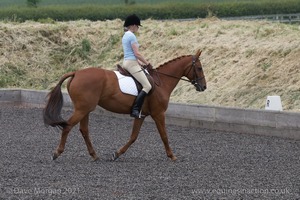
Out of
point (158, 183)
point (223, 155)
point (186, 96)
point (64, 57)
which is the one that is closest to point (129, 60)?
point (223, 155)

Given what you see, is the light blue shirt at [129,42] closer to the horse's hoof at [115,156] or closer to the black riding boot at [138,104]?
the black riding boot at [138,104]

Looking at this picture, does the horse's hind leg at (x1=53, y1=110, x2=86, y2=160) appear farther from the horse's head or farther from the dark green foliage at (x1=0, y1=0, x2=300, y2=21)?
the dark green foliage at (x1=0, y1=0, x2=300, y2=21)

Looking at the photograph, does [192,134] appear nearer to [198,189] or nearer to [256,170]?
[256,170]

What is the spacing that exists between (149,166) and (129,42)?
2.13 meters

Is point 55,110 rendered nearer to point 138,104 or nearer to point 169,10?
point 138,104

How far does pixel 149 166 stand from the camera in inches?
554

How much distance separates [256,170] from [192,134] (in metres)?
5.14

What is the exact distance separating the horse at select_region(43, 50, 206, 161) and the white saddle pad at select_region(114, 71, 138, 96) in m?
0.06

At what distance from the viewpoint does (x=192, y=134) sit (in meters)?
18.6

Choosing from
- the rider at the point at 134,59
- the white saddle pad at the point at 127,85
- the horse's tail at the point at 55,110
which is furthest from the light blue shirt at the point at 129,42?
the horse's tail at the point at 55,110

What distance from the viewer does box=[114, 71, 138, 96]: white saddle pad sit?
593 inches

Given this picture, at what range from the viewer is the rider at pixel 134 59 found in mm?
14953

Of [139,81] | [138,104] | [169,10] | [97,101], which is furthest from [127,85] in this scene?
[169,10]

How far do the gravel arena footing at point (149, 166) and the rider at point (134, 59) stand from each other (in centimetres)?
92
